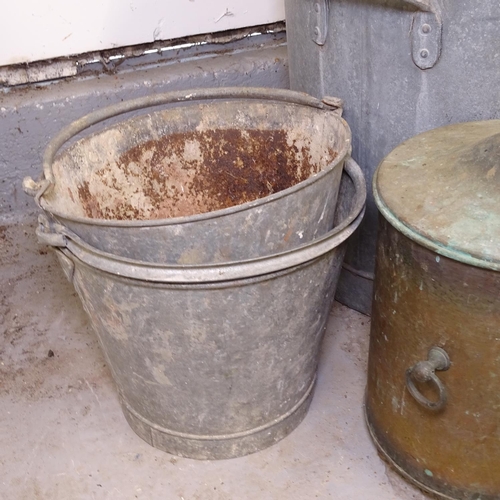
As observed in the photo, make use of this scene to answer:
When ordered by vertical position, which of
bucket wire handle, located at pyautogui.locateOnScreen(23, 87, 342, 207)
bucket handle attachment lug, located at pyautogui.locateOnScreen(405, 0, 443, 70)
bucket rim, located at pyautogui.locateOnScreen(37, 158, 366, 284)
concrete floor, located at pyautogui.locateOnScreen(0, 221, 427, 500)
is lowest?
concrete floor, located at pyautogui.locateOnScreen(0, 221, 427, 500)

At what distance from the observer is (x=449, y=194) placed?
1264 mm

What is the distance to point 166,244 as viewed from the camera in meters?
1.30

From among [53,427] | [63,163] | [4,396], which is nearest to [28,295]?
[4,396]

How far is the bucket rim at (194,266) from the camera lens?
1263 millimetres

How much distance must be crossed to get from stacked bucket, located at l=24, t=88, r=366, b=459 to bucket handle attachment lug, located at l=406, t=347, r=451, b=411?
0.30m

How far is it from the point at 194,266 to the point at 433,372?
524 mm

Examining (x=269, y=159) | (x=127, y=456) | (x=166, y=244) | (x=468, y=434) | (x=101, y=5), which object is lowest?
(x=127, y=456)

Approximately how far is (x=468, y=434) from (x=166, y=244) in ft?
2.44

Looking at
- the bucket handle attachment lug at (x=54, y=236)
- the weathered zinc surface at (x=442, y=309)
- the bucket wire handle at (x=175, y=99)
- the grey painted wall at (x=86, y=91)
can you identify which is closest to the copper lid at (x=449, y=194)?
the weathered zinc surface at (x=442, y=309)

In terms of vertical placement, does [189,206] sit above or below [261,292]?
below

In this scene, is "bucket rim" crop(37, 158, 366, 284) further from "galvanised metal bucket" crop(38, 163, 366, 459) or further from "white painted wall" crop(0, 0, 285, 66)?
"white painted wall" crop(0, 0, 285, 66)

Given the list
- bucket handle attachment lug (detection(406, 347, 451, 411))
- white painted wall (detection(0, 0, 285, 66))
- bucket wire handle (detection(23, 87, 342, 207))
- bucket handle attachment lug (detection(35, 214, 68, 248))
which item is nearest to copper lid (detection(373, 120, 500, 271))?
bucket handle attachment lug (detection(406, 347, 451, 411))

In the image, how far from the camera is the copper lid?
1158 millimetres

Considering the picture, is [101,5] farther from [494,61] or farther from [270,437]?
[270,437]
